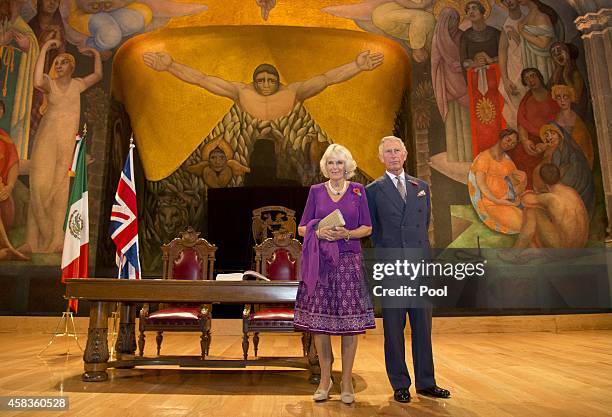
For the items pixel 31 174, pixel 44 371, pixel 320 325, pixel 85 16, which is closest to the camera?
pixel 320 325

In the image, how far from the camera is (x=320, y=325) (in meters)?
3.08

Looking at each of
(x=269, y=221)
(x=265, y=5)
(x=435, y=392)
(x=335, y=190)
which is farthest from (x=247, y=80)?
(x=435, y=392)

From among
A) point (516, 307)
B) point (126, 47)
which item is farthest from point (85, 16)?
point (516, 307)

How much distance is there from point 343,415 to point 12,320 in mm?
8168

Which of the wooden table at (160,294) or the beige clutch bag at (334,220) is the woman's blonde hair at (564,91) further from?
the beige clutch bag at (334,220)

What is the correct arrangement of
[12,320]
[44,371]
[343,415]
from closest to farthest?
[343,415]
[44,371]
[12,320]

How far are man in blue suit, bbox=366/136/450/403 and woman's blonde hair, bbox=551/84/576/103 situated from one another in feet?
27.1

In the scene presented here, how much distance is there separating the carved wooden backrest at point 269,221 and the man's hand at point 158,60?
3819 mm

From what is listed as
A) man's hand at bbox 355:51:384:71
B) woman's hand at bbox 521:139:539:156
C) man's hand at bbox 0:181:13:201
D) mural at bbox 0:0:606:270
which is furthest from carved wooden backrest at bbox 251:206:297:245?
woman's hand at bbox 521:139:539:156

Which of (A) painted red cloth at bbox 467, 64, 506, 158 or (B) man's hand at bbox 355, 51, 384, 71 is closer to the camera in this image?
(A) painted red cloth at bbox 467, 64, 506, 158

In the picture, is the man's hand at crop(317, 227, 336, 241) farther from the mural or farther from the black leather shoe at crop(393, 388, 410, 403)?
the mural

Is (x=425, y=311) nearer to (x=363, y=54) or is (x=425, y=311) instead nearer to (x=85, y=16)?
(x=363, y=54)

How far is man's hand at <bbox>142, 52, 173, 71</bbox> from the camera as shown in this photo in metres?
10.8

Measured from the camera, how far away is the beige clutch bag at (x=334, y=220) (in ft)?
9.89
